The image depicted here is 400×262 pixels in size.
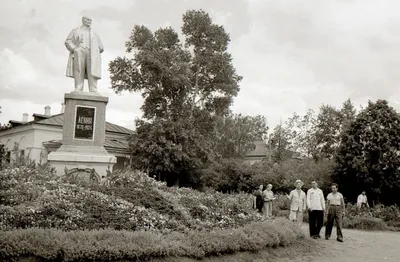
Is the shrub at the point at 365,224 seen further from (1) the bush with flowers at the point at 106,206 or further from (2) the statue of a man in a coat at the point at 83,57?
(2) the statue of a man in a coat at the point at 83,57

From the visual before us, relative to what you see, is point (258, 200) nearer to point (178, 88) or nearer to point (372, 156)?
point (372, 156)

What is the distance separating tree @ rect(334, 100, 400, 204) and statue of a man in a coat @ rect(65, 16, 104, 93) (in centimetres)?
1595

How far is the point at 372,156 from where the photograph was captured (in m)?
25.0

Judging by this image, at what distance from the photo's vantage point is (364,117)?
26.0 m

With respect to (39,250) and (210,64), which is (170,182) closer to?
(210,64)

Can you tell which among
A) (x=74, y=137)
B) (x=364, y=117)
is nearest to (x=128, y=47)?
(x=364, y=117)

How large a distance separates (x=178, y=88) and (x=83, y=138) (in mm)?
21205

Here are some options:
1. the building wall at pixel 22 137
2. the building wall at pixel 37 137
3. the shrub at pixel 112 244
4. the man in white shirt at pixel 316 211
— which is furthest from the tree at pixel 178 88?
the shrub at pixel 112 244

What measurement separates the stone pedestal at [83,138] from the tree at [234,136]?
36.9 metres

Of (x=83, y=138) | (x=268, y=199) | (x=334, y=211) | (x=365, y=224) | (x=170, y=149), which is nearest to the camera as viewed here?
(x=334, y=211)

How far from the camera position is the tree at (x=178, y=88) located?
32.6 m

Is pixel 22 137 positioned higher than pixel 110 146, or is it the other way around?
pixel 22 137

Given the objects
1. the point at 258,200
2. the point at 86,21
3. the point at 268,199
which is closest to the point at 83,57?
the point at 86,21

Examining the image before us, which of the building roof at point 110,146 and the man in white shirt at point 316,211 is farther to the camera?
the building roof at point 110,146
